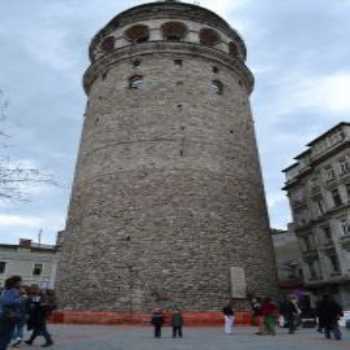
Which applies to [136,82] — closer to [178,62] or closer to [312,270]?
[178,62]

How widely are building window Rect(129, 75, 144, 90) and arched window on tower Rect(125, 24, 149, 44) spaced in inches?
111

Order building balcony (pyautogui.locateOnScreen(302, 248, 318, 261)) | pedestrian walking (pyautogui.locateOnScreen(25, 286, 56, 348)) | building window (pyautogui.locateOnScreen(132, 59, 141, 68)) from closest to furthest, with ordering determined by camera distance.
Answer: pedestrian walking (pyautogui.locateOnScreen(25, 286, 56, 348)) < building window (pyautogui.locateOnScreen(132, 59, 141, 68)) < building balcony (pyautogui.locateOnScreen(302, 248, 318, 261))

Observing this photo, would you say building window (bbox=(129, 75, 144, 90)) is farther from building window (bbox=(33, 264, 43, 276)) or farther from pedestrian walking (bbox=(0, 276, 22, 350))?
building window (bbox=(33, 264, 43, 276))

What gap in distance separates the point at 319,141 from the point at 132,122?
14.6 metres

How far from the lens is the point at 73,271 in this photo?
576 inches

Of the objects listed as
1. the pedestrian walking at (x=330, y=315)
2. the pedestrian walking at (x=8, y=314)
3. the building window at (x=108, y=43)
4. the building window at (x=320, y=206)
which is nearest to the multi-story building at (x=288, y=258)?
the building window at (x=320, y=206)

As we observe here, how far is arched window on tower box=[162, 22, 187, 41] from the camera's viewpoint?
19.5m

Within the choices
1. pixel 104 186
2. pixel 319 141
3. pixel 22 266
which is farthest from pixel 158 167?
pixel 22 266

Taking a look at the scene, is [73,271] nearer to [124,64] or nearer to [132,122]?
[132,122]

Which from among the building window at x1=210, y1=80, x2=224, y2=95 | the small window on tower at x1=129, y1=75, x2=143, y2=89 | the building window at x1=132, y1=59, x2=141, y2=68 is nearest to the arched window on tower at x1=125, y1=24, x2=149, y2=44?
the building window at x1=132, y1=59, x2=141, y2=68

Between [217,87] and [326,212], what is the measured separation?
35.4ft

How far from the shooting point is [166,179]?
14992 millimetres

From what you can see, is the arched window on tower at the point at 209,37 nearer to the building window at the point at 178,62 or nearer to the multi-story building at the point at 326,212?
the building window at the point at 178,62

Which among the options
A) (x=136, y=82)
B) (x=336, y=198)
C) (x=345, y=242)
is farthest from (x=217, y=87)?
(x=345, y=242)
